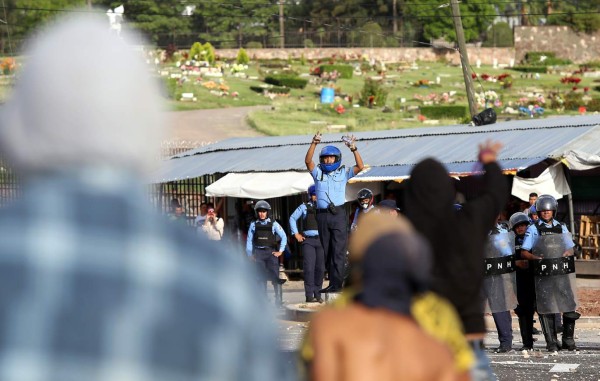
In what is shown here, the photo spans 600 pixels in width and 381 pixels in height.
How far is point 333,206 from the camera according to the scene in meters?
17.1

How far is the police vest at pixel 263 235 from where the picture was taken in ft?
65.4

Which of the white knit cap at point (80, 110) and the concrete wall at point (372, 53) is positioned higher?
the concrete wall at point (372, 53)

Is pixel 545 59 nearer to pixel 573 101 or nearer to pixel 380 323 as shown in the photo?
pixel 573 101

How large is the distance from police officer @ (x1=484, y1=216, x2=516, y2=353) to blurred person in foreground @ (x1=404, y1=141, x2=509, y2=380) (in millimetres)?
7825

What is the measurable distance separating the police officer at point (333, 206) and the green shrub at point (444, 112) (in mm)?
40004

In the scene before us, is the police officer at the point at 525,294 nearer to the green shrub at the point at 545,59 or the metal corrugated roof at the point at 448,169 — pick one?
the metal corrugated roof at the point at 448,169

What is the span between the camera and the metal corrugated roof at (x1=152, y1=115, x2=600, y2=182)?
24250 millimetres

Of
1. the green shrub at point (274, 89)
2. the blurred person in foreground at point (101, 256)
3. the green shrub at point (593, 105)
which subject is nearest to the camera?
the blurred person in foreground at point (101, 256)

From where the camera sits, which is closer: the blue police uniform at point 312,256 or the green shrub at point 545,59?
the blue police uniform at point 312,256

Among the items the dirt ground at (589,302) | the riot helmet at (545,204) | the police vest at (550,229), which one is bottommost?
the dirt ground at (589,302)

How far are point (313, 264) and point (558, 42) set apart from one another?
302 ft

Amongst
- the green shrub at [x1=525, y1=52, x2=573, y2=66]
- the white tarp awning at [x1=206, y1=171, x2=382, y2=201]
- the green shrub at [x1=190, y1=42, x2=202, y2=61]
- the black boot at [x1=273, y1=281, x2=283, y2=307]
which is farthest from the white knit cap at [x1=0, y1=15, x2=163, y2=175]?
the green shrub at [x1=525, y1=52, x2=573, y2=66]

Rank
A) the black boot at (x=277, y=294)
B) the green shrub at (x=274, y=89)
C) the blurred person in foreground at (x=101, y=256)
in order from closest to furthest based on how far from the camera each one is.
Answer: the blurred person in foreground at (x=101, y=256), the black boot at (x=277, y=294), the green shrub at (x=274, y=89)

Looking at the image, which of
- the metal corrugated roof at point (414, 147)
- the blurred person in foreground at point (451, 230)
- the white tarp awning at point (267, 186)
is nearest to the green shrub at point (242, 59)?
the metal corrugated roof at point (414, 147)
